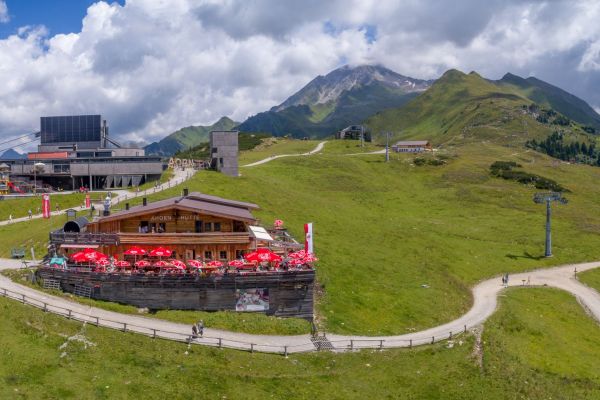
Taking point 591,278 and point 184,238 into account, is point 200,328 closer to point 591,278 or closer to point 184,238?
point 184,238

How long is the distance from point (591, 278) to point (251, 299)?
5631cm

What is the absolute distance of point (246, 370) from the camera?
124 ft

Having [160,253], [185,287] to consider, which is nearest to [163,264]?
[160,253]

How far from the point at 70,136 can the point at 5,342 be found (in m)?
141

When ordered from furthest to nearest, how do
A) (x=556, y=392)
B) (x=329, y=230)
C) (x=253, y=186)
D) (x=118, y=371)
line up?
(x=253, y=186)
(x=329, y=230)
(x=556, y=392)
(x=118, y=371)

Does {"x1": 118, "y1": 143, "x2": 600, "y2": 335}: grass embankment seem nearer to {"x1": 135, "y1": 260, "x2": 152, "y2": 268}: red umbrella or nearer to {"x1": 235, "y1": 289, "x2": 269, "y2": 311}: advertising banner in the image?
{"x1": 235, "y1": 289, "x2": 269, "y2": 311}: advertising banner

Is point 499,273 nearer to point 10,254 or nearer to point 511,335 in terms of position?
point 511,335

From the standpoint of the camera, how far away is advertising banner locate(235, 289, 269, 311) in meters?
47.6

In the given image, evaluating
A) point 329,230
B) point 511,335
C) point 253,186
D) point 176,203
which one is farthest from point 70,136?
point 511,335

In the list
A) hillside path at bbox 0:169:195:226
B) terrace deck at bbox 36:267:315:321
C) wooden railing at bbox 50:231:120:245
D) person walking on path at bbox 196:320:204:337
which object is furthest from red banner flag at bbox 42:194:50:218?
person walking on path at bbox 196:320:204:337

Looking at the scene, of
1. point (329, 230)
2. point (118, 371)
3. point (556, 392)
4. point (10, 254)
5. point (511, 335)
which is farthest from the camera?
point (329, 230)

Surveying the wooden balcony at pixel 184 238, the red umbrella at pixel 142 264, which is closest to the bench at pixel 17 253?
the wooden balcony at pixel 184 238

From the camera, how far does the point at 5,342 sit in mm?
34844

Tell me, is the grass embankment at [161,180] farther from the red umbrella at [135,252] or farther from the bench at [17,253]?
the red umbrella at [135,252]
